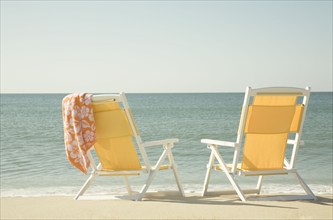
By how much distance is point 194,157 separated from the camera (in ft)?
34.0

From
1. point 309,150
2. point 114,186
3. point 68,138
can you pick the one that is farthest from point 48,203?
point 309,150

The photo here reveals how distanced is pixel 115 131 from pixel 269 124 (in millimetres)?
1483

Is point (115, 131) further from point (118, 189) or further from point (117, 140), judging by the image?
point (118, 189)

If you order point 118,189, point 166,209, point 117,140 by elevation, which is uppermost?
point 117,140

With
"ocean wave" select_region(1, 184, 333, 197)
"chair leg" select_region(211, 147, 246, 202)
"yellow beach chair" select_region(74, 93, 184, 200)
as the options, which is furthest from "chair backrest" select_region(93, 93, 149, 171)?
"ocean wave" select_region(1, 184, 333, 197)

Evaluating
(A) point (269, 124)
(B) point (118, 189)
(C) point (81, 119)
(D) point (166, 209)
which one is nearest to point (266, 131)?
(A) point (269, 124)

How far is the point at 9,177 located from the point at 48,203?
3.41 metres

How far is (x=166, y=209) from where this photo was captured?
4.21 metres

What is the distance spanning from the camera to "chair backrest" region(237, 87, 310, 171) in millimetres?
4578

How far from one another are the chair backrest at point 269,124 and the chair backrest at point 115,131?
40.8 inches

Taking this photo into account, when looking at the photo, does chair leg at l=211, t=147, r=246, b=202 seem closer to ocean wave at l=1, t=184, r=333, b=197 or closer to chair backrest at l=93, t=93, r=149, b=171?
chair backrest at l=93, t=93, r=149, b=171

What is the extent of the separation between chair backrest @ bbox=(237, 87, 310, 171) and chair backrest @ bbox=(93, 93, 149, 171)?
1036 mm

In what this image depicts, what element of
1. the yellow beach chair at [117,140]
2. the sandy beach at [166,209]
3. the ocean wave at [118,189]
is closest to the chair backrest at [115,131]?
the yellow beach chair at [117,140]

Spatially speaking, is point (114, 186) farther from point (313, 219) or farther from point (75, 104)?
point (313, 219)
